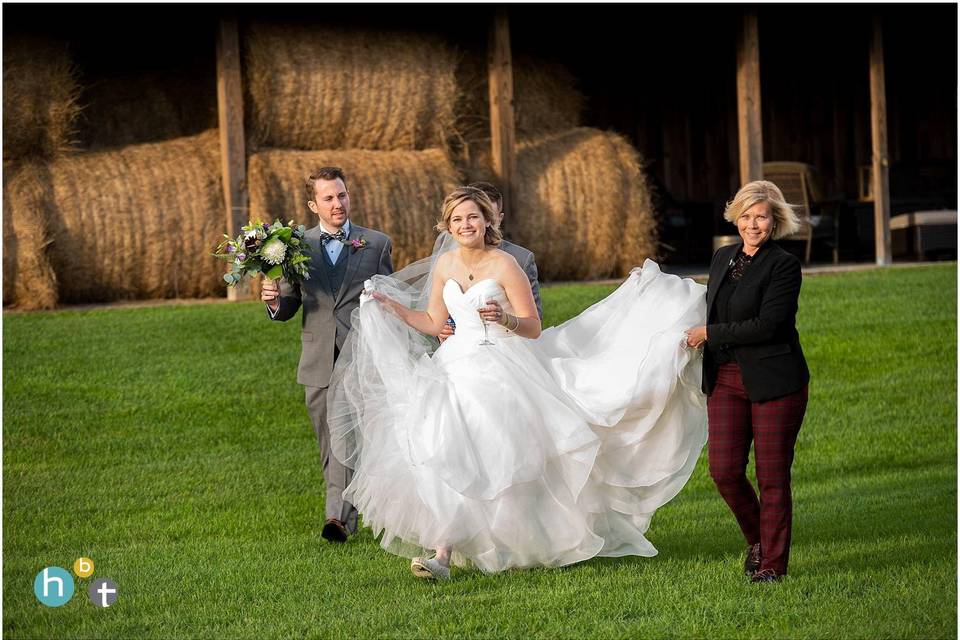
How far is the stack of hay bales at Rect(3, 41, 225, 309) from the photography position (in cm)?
1161

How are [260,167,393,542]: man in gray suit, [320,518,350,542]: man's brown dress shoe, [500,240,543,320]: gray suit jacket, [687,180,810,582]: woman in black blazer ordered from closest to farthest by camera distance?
[687,180,810,582]: woman in black blazer, [500,240,543,320]: gray suit jacket, [260,167,393,542]: man in gray suit, [320,518,350,542]: man's brown dress shoe

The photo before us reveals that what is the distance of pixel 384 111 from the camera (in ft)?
44.0

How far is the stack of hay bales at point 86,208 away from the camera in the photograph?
457 inches

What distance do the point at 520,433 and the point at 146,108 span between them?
9024 millimetres

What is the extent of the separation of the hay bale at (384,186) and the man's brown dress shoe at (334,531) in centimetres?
616

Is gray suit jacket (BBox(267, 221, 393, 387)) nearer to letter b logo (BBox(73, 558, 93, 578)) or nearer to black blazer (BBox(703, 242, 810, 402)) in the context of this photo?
letter b logo (BBox(73, 558, 93, 578))

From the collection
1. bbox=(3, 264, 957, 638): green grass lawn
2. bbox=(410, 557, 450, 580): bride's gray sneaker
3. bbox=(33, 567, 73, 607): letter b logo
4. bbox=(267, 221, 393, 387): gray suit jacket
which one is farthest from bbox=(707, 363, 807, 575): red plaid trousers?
bbox=(33, 567, 73, 607): letter b logo

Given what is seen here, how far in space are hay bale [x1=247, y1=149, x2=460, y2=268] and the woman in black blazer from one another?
7.47m

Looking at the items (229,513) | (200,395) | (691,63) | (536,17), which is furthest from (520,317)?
(691,63)

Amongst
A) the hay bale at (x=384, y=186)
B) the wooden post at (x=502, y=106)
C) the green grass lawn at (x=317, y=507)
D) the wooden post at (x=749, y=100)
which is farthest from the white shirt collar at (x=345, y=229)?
the wooden post at (x=749, y=100)

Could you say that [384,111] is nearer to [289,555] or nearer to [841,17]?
[841,17]

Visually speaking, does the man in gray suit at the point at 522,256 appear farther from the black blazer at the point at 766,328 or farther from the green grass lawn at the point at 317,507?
the green grass lawn at the point at 317,507


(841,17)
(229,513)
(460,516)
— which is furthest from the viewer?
(841,17)

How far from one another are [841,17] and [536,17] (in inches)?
157
